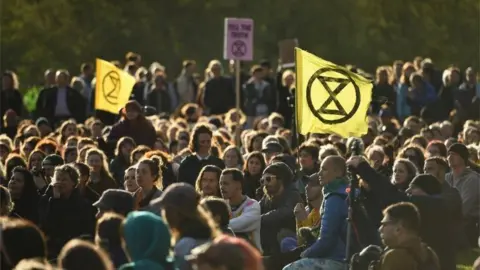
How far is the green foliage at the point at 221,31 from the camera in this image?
140ft

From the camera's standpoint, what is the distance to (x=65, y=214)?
15672 mm

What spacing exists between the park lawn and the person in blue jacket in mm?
4821

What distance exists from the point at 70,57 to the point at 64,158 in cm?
2284

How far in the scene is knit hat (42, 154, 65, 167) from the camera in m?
18.9

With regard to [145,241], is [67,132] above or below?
below

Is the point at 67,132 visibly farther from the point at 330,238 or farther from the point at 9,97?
the point at 330,238

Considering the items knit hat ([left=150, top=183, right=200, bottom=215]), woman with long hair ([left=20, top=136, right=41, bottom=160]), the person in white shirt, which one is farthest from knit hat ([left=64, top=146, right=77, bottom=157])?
knit hat ([left=150, top=183, right=200, bottom=215])

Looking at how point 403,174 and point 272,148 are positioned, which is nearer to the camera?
point 403,174

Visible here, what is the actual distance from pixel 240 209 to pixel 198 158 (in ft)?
13.2

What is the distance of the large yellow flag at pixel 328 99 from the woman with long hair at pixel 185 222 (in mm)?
6127

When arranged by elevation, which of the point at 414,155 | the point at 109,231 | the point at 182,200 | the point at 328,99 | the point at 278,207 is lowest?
the point at 278,207

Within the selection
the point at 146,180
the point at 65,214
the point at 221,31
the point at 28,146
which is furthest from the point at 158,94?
the point at 65,214

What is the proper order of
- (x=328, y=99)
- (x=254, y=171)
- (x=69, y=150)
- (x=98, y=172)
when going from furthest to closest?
(x=69, y=150), (x=98, y=172), (x=254, y=171), (x=328, y=99)

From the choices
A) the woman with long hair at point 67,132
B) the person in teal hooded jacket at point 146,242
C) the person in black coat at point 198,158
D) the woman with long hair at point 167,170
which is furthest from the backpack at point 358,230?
the woman with long hair at point 67,132
